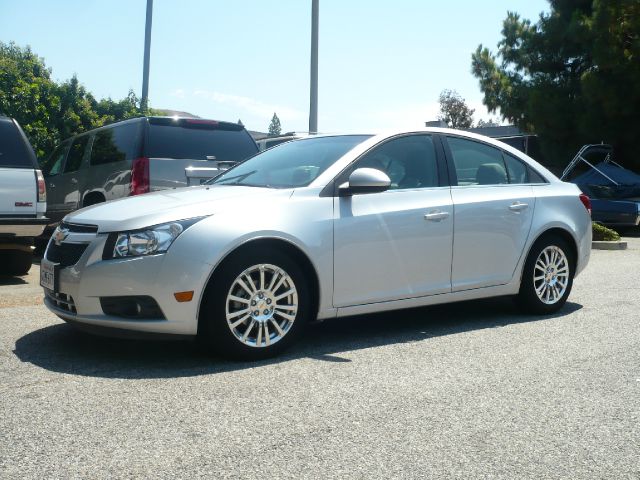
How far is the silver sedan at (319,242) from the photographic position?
15.9ft

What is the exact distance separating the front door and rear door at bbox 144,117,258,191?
3.29 meters

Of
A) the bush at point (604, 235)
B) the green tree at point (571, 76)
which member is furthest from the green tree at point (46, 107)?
the green tree at point (571, 76)

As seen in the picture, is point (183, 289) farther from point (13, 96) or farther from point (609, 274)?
point (13, 96)

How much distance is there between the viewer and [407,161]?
20.0 feet

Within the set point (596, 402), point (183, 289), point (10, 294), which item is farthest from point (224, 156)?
point (596, 402)

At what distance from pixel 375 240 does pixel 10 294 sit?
162 inches

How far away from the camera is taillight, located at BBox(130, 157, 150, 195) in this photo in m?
8.89

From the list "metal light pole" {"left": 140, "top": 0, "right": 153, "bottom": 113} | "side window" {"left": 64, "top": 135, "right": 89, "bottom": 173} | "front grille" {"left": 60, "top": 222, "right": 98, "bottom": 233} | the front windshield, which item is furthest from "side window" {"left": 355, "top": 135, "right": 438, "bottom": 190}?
"metal light pole" {"left": 140, "top": 0, "right": 153, "bottom": 113}

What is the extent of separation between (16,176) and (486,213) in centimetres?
507

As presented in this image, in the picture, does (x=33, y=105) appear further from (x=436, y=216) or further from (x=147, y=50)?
(x=436, y=216)

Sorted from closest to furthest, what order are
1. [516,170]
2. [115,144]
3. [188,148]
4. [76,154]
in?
[516,170] → [188,148] → [115,144] → [76,154]

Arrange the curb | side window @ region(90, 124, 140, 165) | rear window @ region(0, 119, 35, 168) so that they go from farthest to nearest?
the curb → side window @ region(90, 124, 140, 165) → rear window @ region(0, 119, 35, 168)

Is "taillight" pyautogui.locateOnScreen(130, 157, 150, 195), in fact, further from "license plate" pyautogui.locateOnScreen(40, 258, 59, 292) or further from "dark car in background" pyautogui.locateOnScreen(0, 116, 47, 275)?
"license plate" pyautogui.locateOnScreen(40, 258, 59, 292)

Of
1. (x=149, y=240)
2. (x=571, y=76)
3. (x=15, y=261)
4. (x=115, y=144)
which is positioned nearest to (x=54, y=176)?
(x=115, y=144)
